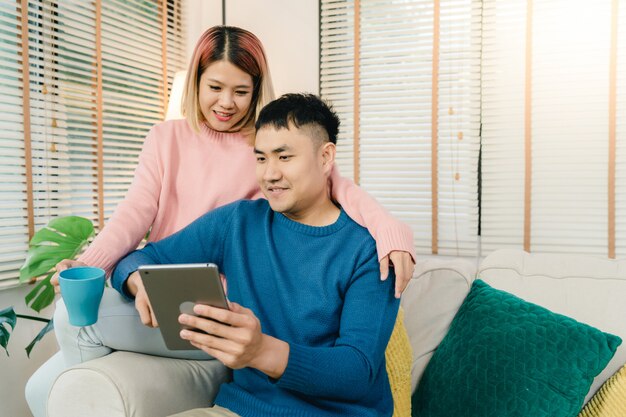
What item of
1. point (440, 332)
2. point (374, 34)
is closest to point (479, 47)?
point (374, 34)

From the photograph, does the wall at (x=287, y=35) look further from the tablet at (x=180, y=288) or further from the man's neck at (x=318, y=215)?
the tablet at (x=180, y=288)

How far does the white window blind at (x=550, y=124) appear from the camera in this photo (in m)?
2.84

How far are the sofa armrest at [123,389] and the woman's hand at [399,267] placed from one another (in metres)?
0.59

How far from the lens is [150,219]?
5.18 ft

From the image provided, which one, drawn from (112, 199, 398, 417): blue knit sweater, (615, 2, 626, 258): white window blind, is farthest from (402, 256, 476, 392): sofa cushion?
(615, 2, 626, 258): white window blind

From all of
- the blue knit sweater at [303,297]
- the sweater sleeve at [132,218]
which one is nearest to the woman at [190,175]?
the sweater sleeve at [132,218]

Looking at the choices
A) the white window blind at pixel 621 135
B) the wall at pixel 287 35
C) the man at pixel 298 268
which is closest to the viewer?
the man at pixel 298 268

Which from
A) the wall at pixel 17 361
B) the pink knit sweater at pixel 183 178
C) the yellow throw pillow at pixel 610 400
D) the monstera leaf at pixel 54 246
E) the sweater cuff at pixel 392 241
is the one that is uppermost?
the pink knit sweater at pixel 183 178

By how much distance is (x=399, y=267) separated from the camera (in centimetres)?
116

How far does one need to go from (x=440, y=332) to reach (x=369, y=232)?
0.61 metres

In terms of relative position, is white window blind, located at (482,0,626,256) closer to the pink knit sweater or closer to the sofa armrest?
the pink knit sweater

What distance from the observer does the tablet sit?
35.3 inches

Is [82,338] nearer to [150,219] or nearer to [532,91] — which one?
[150,219]

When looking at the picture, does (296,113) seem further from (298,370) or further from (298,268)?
(298,370)
